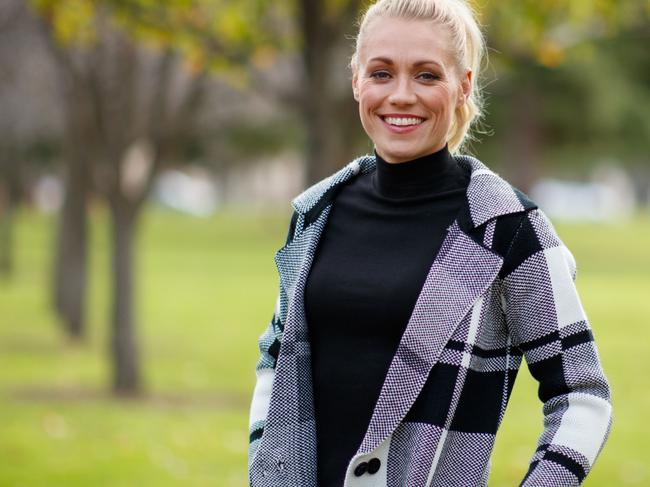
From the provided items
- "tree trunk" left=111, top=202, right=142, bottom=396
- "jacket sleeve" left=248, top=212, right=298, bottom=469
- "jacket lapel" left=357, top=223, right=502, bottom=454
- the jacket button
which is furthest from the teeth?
"tree trunk" left=111, top=202, right=142, bottom=396

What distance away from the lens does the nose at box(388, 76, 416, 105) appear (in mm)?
2510

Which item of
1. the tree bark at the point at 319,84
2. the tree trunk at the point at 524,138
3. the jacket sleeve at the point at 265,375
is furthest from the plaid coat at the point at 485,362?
the tree trunk at the point at 524,138

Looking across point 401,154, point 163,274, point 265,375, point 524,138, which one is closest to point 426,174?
point 401,154

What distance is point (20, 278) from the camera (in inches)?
873

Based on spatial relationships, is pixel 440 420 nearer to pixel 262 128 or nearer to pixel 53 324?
pixel 53 324

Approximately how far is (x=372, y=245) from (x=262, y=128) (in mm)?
34778

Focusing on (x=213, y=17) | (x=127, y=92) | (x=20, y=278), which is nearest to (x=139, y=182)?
(x=127, y=92)

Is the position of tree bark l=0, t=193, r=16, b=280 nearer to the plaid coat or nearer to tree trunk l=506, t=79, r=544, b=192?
tree trunk l=506, t=79, r=544, b=192

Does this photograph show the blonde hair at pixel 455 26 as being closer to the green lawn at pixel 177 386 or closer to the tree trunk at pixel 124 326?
the green lawn at pixel 177 386

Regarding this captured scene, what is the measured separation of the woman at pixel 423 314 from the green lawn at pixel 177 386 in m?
4.17

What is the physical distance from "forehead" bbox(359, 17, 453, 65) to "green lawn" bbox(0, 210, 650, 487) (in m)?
4.55

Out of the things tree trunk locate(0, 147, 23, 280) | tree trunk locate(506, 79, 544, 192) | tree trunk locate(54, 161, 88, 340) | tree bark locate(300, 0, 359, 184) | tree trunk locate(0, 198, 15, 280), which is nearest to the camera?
tree bark locate(300, 0, 359, 184)

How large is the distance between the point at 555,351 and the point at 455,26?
28.2 inches

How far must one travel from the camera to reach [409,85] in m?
2.52
